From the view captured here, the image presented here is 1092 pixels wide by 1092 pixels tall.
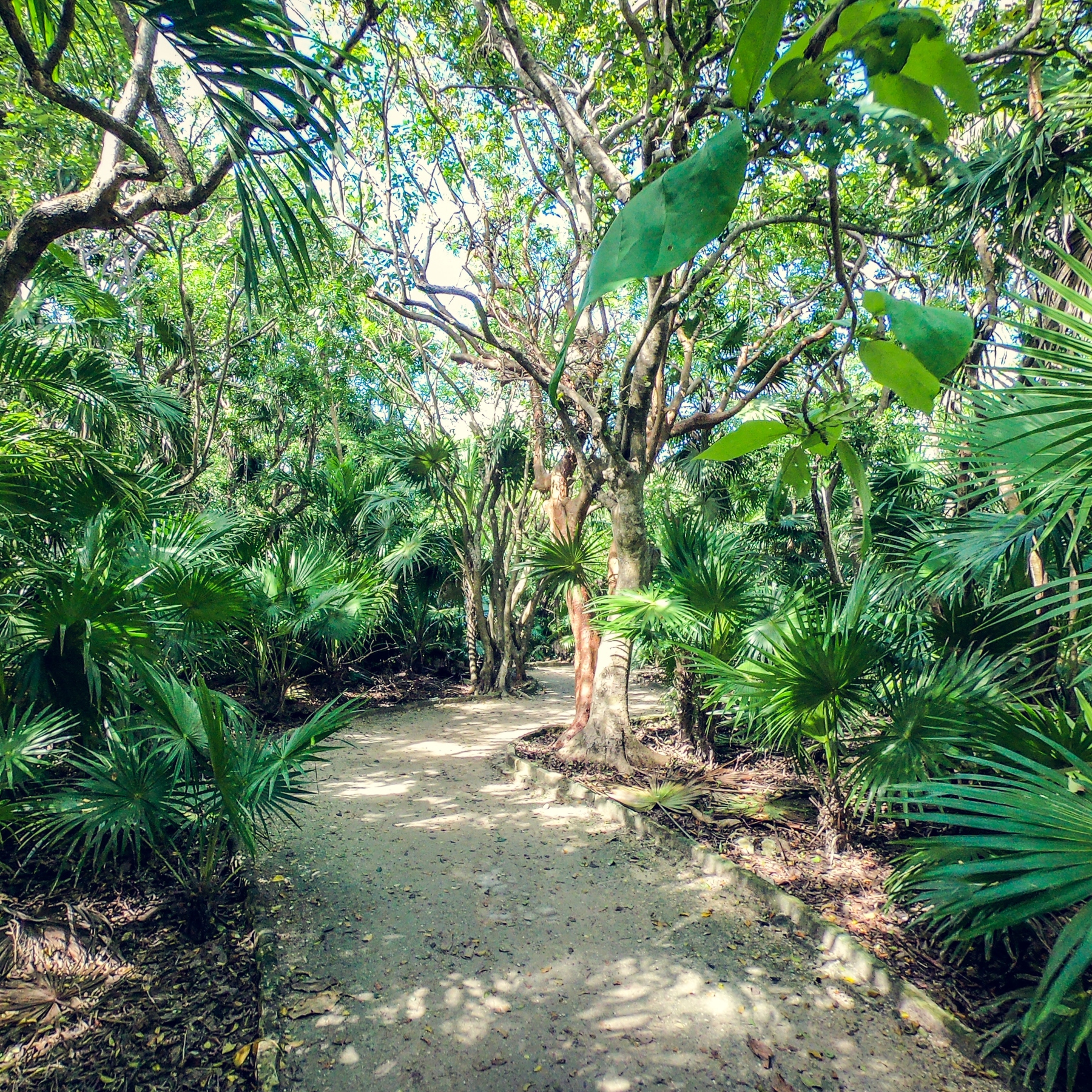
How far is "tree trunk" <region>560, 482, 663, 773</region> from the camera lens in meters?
5.76

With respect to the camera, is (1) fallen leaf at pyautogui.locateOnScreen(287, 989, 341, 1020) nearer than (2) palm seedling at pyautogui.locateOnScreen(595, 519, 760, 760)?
Yes

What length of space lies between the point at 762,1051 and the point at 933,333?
10.2 ft

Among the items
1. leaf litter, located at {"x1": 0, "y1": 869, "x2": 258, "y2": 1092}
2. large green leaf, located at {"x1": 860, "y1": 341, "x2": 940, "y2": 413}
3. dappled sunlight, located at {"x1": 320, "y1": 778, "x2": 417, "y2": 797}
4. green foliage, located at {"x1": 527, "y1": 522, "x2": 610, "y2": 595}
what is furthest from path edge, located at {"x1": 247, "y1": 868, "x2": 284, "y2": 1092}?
green foliage, located at {"x1": 527, "y1": 522, "x2": 610, "y2": 595}

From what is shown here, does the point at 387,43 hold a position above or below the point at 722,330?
above

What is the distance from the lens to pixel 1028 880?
6.22 ft

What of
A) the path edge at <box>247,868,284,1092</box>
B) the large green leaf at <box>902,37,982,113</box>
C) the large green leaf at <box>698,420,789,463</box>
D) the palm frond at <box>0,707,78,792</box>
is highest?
the large green leaf at <box>902,37,982,113</box>

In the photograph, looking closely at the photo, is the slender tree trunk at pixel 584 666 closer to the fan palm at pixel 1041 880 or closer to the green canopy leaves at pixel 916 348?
the fan palm at pixel 1041 880

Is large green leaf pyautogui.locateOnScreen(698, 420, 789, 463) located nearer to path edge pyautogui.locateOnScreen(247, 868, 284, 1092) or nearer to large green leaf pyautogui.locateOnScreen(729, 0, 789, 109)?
large green leaf pyautogui.locateOnScreen(729, 0, 789, 109)

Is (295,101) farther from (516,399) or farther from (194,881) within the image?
(516,399)

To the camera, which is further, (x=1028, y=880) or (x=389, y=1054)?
(x=389, y=1054)

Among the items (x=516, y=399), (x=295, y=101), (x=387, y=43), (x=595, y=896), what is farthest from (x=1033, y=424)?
(x=516, y=399)

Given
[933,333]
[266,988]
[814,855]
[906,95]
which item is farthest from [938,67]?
[814,855]

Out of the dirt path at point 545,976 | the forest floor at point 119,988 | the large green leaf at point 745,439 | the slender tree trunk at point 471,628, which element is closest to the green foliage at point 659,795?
the dirt path at point 545,976

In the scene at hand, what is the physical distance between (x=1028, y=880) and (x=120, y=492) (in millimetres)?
4299
